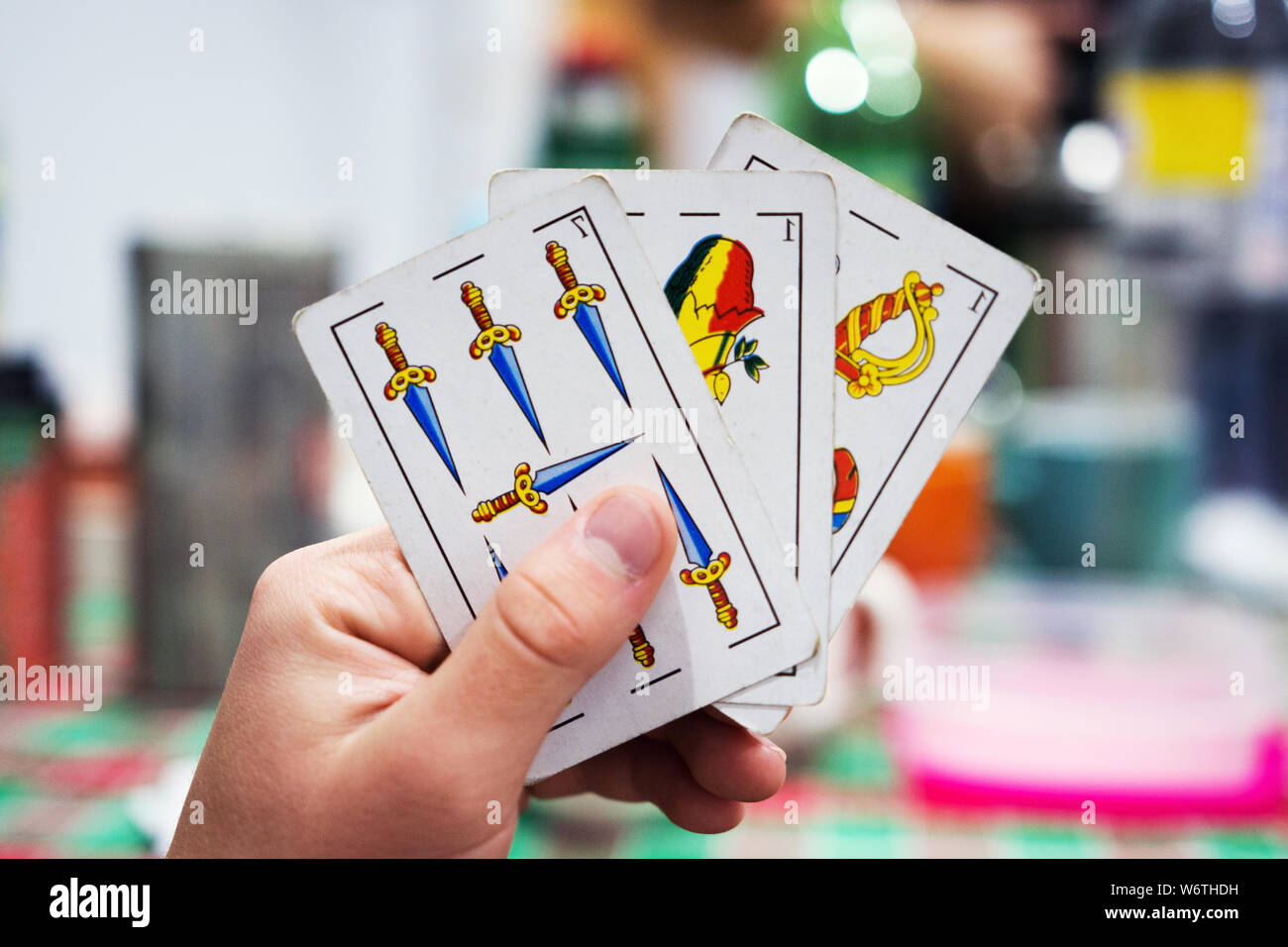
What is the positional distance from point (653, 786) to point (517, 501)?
317 mm

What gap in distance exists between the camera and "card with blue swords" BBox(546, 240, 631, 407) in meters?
0.66

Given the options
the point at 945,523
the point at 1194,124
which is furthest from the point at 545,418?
the point at 1194,124

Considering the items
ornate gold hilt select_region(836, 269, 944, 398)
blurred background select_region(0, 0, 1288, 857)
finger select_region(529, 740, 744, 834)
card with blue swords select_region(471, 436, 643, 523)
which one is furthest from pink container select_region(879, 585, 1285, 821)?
card with blue swords select_region(471, 436, 643, 523)

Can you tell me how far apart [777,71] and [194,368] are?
3.53ft

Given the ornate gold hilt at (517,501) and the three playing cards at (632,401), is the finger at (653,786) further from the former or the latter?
the ornate gold hilt at (517,501)

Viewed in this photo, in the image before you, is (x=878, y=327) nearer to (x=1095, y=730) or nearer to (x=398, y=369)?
(x=398, y=369)

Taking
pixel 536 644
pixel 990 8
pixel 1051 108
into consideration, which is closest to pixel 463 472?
pixel 536 644

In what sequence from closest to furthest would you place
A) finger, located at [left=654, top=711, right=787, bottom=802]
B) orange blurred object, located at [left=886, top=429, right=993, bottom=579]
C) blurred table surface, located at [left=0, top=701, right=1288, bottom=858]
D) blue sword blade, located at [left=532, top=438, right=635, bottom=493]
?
blue sword blade, located at [left=532, top=438, right=635, bottom=493], finger, located at [left=654, top=711, right=787, bottom=802], blurred table surface, located at [left=0, top=701, right=1288, bottom=858], orange blurred object, located at [left=886, top=429, right=993, bottom=579]

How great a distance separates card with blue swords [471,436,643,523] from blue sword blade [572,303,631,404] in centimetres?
5

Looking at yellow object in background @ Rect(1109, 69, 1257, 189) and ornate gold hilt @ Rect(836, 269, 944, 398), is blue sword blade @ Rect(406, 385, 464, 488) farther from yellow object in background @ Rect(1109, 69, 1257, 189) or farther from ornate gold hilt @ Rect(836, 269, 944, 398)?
yellow object in background @ Rect(1109, 69, 1257, 189)

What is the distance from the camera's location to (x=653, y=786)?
82 centimetres

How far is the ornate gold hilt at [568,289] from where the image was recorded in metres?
0.66

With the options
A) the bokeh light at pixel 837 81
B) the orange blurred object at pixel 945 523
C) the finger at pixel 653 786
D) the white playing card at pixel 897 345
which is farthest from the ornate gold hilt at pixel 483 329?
the bokeh light at pixel 837 81
